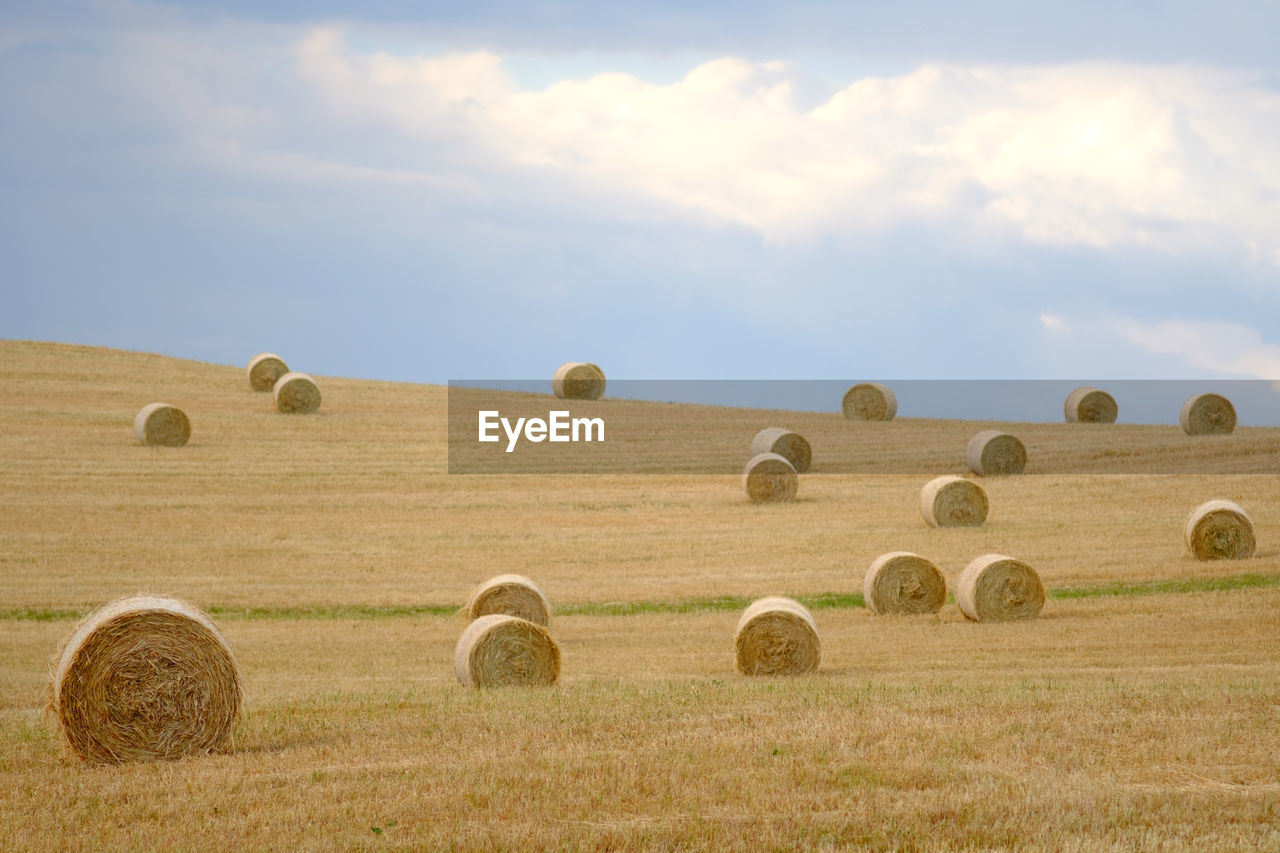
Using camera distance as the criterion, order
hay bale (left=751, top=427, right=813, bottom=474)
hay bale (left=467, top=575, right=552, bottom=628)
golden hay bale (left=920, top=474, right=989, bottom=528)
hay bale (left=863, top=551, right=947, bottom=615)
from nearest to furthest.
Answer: hay bale (left=467, top=575, right=552, bottom=628) < hay bale (left=863, top=551, right=947, bottom=615) < golden hay bale (left=920, top=474, right=989, bottom=528) < hay bale (left=751, top=427, right=813, bottom=474)

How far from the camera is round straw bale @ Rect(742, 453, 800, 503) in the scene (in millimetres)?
30625

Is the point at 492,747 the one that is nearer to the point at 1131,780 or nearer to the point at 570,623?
the point at 1131,780

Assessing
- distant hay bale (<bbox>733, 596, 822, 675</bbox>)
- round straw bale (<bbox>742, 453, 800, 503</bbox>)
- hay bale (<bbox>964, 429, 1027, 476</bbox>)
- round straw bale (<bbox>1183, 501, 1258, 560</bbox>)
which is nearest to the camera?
distant hay bale (<bbox>733, 596, 822, 675</bbox>)

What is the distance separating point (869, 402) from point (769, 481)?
13.8m

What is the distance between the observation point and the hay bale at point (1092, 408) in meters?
43.6

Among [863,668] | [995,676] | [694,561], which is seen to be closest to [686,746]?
[995,676]

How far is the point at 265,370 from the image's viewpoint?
45.3 metres

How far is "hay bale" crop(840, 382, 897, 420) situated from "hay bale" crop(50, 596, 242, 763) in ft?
116

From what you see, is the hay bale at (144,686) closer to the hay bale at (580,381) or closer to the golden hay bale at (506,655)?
the golden hay bale at (506,655)

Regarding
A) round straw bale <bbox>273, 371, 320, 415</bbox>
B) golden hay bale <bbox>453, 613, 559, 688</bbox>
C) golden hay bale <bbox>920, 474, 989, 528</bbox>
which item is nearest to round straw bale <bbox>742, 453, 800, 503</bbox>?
golden hay bale <bbox>920, 474, 989, 528</bbox>

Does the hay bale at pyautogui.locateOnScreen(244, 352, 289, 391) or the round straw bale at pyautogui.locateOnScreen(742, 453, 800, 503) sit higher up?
the hay bale at pyautogui.locateOnScreen(244, 352, 289, 391)

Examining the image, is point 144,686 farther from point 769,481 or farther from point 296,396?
point 296,396

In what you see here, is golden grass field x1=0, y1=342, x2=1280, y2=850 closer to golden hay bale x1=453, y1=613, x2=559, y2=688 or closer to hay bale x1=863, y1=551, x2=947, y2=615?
golden hay bale x1=453, y1=613, x2=559, y2=688

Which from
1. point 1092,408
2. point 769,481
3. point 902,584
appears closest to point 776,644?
point 902,584
